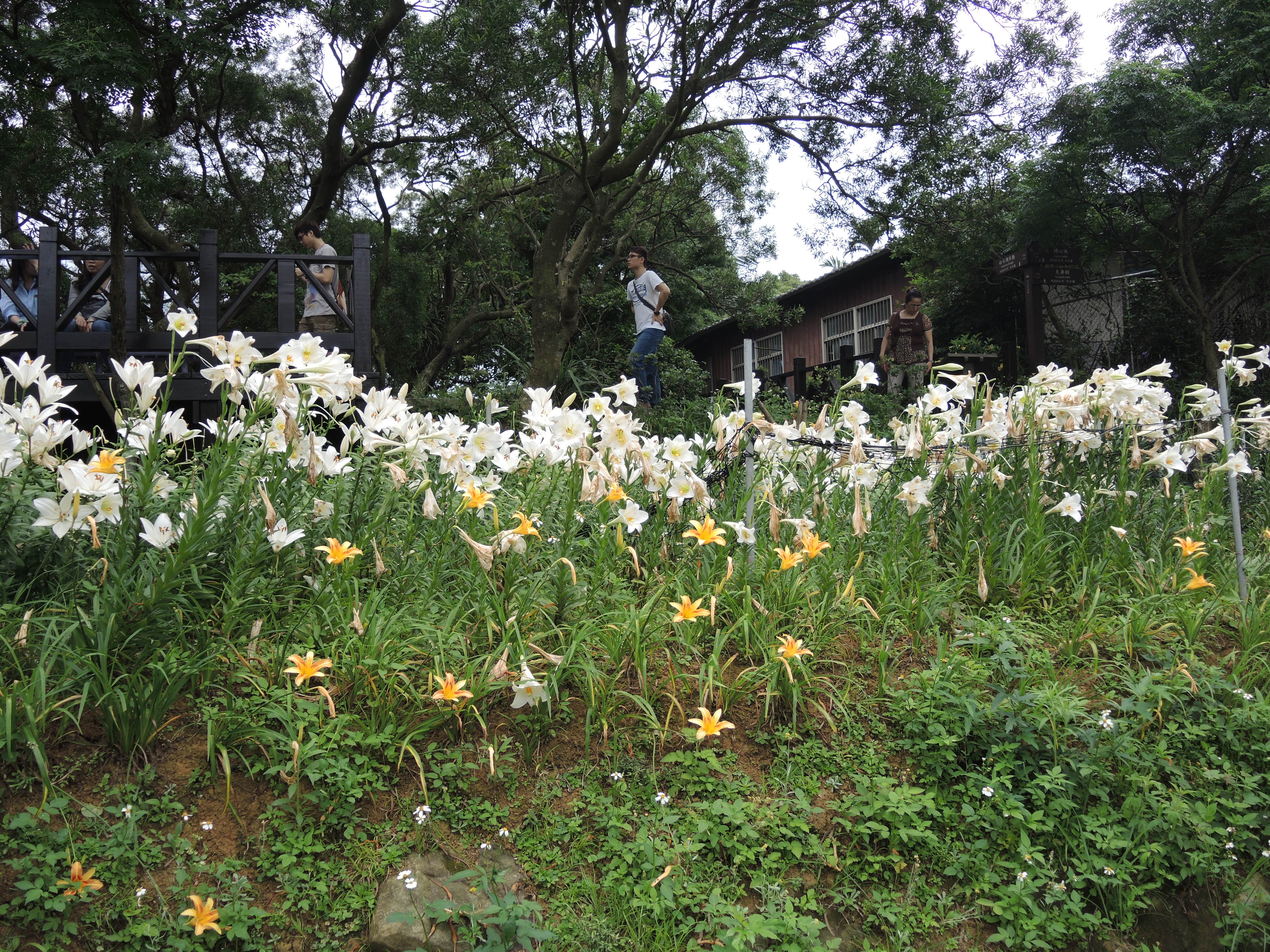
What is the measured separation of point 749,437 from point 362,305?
474cm

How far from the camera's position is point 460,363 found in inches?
635

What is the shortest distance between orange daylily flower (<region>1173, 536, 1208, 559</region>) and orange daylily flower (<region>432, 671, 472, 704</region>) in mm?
2748

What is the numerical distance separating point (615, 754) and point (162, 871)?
1.24 meters

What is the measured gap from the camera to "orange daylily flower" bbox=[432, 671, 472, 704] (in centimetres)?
243

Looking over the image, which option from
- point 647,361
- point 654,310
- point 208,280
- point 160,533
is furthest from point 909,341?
point 160,533

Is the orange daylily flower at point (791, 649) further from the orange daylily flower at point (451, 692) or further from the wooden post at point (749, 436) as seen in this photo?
the orange daylily flower at point (451, 692)

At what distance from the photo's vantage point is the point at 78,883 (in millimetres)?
2053

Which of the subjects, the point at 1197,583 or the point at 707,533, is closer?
the point at 707,533

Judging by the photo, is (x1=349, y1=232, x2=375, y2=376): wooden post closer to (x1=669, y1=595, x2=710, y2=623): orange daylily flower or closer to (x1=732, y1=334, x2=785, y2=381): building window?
(x1=669, y1=595, x2=710, y2=623): orange daylily flower

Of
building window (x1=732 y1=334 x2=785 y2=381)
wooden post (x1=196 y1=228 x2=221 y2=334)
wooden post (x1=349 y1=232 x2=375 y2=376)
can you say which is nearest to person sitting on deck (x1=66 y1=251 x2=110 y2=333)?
wooden post (x1=196 y1=228 x2=221 y2=334)

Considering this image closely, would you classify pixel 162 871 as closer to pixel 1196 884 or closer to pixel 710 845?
pixel 710 845

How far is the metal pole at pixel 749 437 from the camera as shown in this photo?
344cm

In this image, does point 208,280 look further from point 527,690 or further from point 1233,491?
point 1233,491

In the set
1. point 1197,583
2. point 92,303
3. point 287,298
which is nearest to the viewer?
point 1197,583
